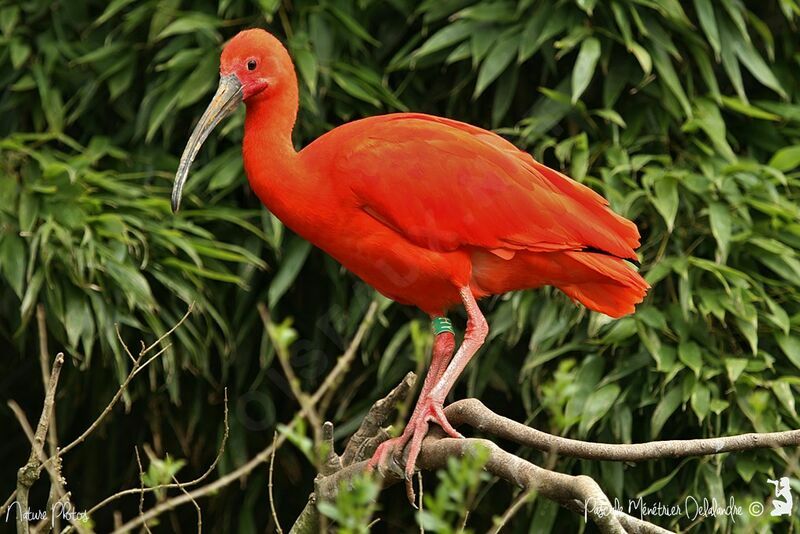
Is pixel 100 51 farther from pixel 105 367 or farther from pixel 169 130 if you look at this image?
pixel 105 367

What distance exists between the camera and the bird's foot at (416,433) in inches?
98.7

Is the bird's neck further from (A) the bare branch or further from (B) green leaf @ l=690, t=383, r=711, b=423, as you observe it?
(B) green leaf @ l=690, t=383, r=711, b=423

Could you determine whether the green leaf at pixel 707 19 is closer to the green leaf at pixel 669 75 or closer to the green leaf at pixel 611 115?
the green leaf at pixel 669 75

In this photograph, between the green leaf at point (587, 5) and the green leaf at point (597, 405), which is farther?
the green leaf at point (587, 5)

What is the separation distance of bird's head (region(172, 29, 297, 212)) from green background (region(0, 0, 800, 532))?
0.86 m

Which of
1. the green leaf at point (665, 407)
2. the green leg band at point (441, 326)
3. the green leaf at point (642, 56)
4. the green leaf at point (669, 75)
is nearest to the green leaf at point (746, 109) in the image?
the green leaf at point (669, 75)

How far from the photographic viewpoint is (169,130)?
3947 millimetres

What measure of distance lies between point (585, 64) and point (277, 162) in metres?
1.23

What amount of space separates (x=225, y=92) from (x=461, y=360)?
0.74m

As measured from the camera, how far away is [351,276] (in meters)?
3.92

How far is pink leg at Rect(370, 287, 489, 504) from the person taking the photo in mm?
2492

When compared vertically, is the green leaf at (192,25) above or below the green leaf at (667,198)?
above

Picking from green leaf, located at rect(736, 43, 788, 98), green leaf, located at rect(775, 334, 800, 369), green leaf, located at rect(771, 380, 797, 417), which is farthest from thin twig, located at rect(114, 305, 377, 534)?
green leaf, located at rect(736, 43, 788, 98)

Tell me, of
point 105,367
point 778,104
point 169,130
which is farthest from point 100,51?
point 778,104
